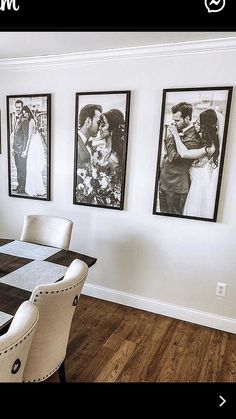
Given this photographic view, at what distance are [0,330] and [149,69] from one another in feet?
7.17

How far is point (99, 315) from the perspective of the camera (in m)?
2.60

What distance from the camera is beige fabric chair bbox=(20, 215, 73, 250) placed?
2346 millimetres

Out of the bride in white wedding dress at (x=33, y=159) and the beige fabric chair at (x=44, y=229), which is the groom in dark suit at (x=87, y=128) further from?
the beige fabric chair at (x=44, y=229)

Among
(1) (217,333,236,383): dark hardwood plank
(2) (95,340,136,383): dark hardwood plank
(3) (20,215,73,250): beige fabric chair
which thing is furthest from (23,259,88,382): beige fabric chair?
(1) (217,333,236,383): dark hardwood plank

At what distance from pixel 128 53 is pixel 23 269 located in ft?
6.29

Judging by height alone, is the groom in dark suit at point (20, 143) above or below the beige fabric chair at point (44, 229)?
above

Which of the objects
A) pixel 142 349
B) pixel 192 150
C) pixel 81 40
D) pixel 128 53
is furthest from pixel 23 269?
pixel 128 53

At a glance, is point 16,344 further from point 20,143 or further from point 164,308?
point 20,143

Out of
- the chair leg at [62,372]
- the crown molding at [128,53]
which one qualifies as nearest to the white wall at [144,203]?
the crown molding at [128,53]

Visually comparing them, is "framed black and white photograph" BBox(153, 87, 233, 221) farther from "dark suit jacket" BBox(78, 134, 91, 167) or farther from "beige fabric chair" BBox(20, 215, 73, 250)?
"beige fabric chair" BBox(20, 215, 73, 250)

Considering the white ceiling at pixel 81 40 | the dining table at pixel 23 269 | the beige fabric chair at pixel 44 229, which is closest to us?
the dining table at pixel 23 269

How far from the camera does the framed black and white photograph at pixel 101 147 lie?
2510mm

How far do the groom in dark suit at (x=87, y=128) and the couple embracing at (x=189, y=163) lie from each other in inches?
26.4

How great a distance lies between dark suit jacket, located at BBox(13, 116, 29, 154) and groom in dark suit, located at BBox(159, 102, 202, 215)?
1455mm
